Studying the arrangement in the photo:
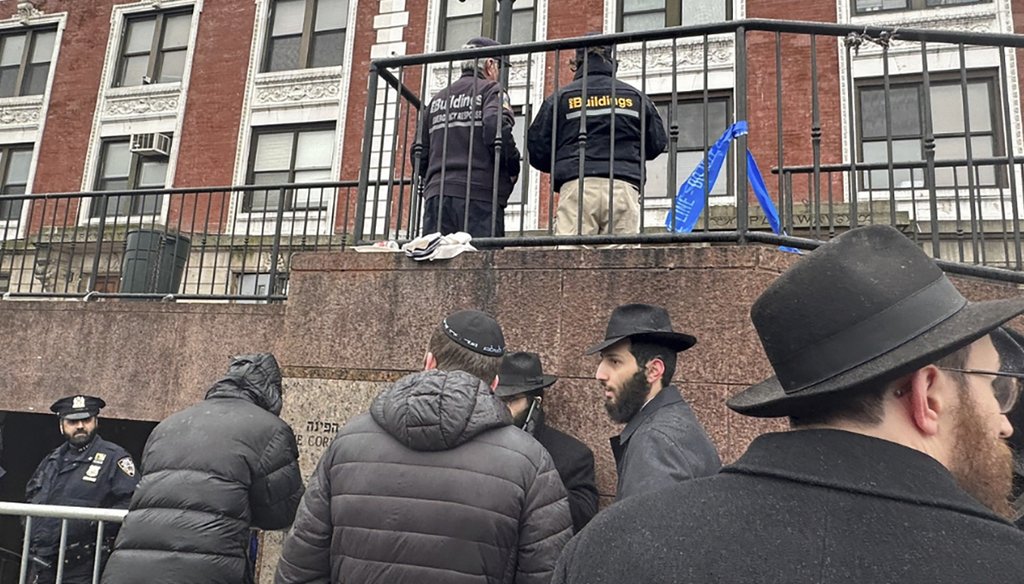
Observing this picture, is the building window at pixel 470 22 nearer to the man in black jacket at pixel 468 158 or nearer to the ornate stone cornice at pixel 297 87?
the ornate stone cornice at pixel 297 87

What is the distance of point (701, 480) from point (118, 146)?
22.0 m

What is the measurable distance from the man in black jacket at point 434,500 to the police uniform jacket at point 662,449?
319mm

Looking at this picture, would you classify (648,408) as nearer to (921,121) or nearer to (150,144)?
(921,121)

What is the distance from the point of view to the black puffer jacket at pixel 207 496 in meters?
3.04

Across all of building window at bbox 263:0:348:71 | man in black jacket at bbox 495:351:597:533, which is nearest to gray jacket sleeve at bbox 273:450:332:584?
man in black jacket at bbox 495:351:597:533

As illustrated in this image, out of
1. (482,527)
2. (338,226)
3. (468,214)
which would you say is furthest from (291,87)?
(482,527)

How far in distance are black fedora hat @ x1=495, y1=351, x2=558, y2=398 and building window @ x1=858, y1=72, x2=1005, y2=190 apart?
477 inches

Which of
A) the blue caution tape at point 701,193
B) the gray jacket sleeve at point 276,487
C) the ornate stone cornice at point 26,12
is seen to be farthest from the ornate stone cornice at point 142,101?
the gray jacket sleeve at point 276,487

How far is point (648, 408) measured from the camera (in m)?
2.75

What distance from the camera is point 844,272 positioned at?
120cm

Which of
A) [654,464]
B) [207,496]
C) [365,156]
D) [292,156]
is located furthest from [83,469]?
[292,156]

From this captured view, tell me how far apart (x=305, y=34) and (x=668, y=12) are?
9.67m

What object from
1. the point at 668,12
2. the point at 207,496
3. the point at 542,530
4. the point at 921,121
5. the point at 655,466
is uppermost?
the point at 668,12

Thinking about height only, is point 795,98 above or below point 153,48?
below
